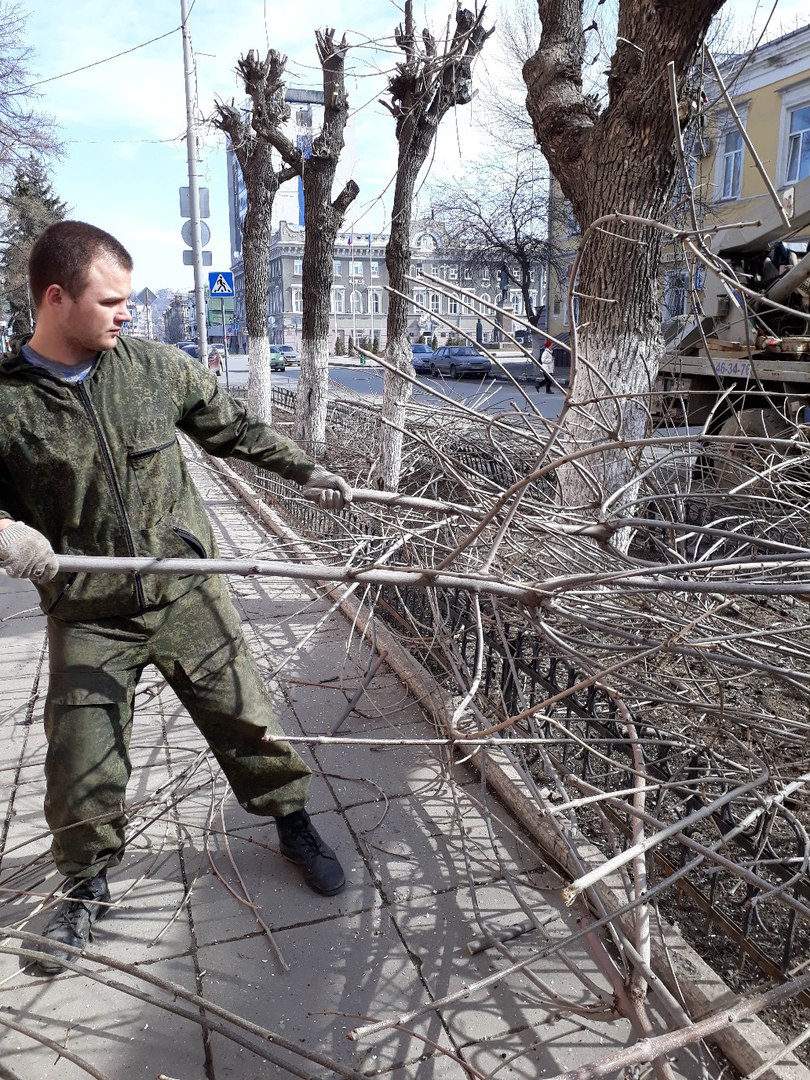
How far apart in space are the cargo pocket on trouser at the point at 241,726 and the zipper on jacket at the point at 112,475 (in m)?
0.30

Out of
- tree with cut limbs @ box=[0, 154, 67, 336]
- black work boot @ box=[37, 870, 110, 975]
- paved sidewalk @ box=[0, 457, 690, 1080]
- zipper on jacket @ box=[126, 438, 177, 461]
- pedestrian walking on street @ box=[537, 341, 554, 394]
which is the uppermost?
tree with cut limbs @ box=[0, 154, 67, 336]

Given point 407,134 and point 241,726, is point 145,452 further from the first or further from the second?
point 407,134

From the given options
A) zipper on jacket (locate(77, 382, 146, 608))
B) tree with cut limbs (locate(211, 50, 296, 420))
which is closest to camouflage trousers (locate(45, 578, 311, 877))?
zipper on jacket (locate(77, 382, 146, 608))

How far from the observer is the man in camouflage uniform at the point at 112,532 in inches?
85.4

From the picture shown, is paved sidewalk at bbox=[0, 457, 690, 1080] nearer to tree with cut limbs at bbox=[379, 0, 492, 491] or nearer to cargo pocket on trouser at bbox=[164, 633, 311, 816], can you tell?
cargo pocket on trouser at bbox=[164, 633, 311, 816]

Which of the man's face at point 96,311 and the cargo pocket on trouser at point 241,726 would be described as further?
the cargo pocket on trouser at point 241,726

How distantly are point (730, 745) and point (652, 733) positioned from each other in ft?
1.16

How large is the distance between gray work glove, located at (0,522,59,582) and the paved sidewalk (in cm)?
79

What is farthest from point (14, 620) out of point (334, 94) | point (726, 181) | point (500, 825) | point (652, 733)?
point (726, 181)

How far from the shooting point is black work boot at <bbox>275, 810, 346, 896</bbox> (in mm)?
2576

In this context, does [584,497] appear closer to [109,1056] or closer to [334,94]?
[109,1056]

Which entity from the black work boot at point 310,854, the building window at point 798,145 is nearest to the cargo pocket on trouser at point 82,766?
the black work boot at point 310,854

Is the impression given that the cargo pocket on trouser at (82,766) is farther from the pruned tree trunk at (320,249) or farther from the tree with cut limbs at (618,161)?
the pruned tree trunk at (320,249)

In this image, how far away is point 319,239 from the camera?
872 centimetres
